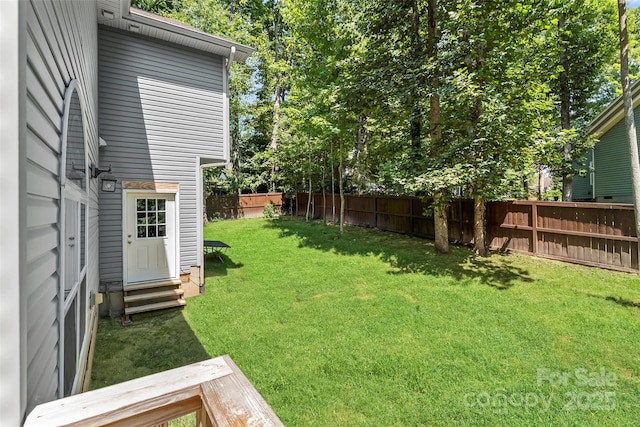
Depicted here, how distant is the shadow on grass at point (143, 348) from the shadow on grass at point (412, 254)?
4.68 metres

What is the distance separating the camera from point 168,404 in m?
0.96

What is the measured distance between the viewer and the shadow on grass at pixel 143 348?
3793 mm

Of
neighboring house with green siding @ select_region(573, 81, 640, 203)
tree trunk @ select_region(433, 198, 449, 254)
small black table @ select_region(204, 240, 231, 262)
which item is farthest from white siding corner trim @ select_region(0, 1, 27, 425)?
neighboring house with green siding @ select_region(573, 81, 640, 203)

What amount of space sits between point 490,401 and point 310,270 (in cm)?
514

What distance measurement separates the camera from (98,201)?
17.5 ft

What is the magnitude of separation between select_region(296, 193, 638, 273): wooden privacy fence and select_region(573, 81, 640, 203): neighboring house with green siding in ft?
21.0

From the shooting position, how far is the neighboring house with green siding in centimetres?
1117

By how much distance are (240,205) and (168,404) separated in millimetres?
18184

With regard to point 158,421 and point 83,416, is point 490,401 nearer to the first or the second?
point 158,421

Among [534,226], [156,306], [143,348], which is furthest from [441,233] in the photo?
[143,348]

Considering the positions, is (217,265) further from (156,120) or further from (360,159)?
(360,159)

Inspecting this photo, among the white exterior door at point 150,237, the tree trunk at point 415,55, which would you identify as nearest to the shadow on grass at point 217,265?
the white exterior door at point 150,237

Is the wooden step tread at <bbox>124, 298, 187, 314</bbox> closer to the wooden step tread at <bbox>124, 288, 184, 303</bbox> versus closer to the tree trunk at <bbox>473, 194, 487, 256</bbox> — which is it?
the wooden step tread at <bbox>124, 288, 184, 303</bbox>

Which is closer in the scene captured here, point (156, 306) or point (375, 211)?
point (156, 306)
